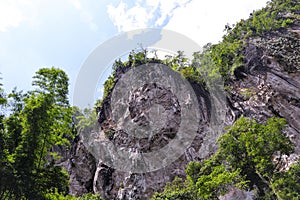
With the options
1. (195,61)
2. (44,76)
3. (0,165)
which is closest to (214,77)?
(195,61)

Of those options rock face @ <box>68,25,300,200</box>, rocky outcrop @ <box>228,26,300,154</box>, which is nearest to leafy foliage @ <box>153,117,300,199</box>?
rock face @ <box>68,25,300,200</box>

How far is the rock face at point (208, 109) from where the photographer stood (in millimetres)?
17922

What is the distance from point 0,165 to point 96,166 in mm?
16794

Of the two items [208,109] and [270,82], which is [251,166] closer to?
[270,82]

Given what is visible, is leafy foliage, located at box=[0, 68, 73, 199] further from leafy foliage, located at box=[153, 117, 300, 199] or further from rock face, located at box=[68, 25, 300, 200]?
rock face, located at box=[68, 25, 300, 200]

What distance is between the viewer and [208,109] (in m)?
21.7

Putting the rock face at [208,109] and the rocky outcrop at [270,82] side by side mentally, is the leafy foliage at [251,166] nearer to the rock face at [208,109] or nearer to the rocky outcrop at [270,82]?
Answer: the rock face at [208,109]

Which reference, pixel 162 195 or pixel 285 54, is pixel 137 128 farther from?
pixel 285 54

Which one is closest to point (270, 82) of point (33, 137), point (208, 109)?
point (208, 109)

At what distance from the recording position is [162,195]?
15117mm

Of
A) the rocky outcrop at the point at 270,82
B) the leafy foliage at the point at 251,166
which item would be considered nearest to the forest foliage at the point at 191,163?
the leafy foliage at the point at 251,166

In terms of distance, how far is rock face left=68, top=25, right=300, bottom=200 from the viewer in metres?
17.9

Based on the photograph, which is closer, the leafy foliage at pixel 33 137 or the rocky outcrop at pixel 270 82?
the leafy foliage at pixel 33 137

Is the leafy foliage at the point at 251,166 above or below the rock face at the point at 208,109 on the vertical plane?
below
